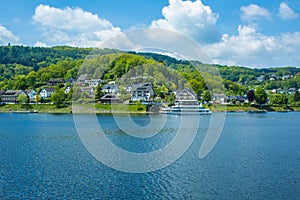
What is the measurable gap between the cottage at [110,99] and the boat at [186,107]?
12.7 m

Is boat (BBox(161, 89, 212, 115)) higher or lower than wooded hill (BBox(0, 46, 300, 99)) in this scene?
lower

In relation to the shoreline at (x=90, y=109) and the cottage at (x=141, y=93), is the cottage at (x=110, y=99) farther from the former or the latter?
the cottage at (x=141, y=93)

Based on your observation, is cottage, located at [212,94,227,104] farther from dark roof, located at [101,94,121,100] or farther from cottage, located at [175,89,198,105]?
dark roof, located at [101,94,121,100]

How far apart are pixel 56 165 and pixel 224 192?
11.6 metres

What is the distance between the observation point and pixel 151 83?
301ft

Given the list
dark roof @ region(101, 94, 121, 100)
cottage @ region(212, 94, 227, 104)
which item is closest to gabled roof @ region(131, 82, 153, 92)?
dark roof @ region(101, 94, 121, 100)

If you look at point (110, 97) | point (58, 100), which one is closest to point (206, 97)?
point (110, 97)

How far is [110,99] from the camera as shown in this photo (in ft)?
266

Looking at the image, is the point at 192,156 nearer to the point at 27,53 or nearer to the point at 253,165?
the point at 253,165

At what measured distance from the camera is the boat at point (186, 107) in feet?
241

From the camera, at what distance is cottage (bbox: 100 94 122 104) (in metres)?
80.9

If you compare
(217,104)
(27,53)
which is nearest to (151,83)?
(217,104)

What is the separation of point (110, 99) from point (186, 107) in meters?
19.2

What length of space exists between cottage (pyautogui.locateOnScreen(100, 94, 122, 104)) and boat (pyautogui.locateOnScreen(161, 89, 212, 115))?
12663 mm
